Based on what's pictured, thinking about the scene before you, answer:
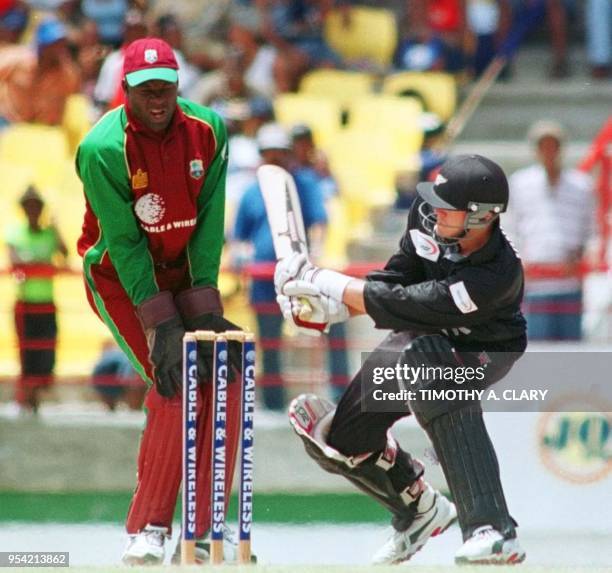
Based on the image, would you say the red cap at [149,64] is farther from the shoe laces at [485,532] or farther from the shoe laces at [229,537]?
the shoe laces at [485,532]

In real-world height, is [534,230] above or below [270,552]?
above

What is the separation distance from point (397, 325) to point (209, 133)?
1.08m

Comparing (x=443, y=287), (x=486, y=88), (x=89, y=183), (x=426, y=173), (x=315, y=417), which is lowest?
(x=315, y=417)

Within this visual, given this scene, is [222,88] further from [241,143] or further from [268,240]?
[268,240]

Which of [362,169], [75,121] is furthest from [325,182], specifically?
[75,121]

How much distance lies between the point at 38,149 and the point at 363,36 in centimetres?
358

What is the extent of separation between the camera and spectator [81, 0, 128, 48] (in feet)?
47.0

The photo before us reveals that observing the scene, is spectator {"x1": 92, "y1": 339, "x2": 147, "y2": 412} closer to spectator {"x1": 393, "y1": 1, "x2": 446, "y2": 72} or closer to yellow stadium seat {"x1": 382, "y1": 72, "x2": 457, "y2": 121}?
yellow stadium seat {"x1": 382, "y1": 72, "x2": 457, "y2": 121}

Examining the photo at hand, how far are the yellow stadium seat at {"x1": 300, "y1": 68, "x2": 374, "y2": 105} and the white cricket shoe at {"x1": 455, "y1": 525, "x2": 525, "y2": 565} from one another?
8.10 meters

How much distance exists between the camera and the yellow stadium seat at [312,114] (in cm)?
1355

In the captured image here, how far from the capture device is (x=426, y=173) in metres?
12.2

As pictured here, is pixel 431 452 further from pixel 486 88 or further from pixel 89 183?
pixel 486 88

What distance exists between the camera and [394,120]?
13438 mm

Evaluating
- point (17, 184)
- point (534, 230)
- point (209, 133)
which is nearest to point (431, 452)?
point (209, 133)
